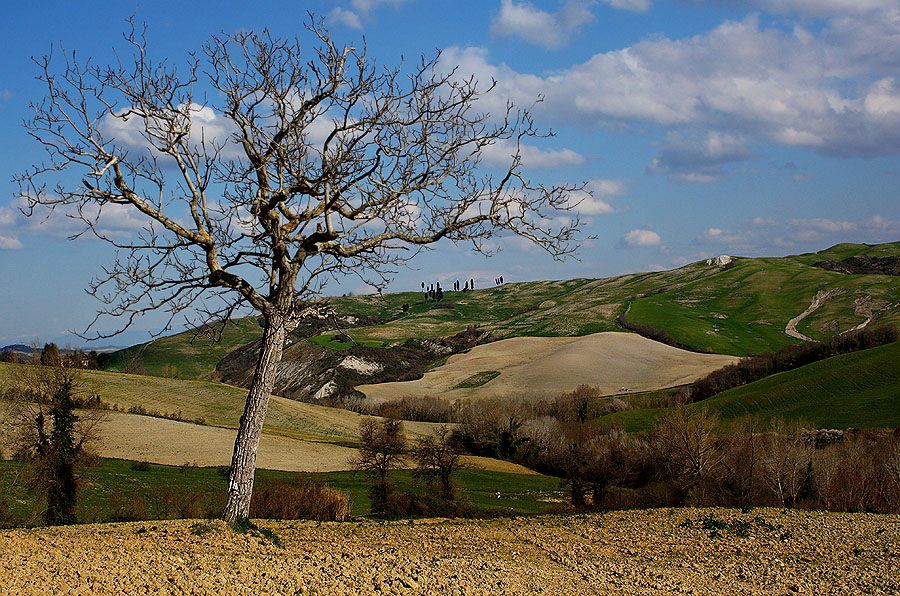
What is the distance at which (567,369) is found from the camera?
439ft

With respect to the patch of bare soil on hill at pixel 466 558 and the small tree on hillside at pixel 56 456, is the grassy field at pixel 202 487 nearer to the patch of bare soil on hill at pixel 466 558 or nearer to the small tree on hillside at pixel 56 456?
the small tree on hillside at pixel 56 456

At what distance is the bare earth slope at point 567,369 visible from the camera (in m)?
126

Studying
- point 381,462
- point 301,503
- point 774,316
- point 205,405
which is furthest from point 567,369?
point 301,503

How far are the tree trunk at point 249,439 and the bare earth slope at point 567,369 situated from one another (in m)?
109

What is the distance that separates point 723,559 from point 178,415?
79.0 meters

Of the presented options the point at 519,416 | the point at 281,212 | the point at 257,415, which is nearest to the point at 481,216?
the point at 281,212

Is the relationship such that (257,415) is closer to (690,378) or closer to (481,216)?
(481,216)

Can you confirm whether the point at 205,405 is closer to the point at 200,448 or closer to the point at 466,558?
the point at 200,448

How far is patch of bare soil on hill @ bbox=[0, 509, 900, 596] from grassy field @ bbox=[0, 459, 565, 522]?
1263 cm

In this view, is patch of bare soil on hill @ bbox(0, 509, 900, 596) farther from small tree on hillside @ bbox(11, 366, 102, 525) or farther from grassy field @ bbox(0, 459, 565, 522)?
small tree on hillside @ bbox(11, 366, 102, 525)

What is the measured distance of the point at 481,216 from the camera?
47.5 feet

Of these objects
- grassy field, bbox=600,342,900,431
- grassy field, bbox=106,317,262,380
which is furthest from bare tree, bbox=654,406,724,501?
grassy field, bbox=106,317,262,380

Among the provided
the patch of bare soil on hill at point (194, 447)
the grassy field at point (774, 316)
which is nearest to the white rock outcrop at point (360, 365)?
the grassy field at point (774, 316)

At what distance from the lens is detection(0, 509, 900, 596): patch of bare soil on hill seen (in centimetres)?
925
